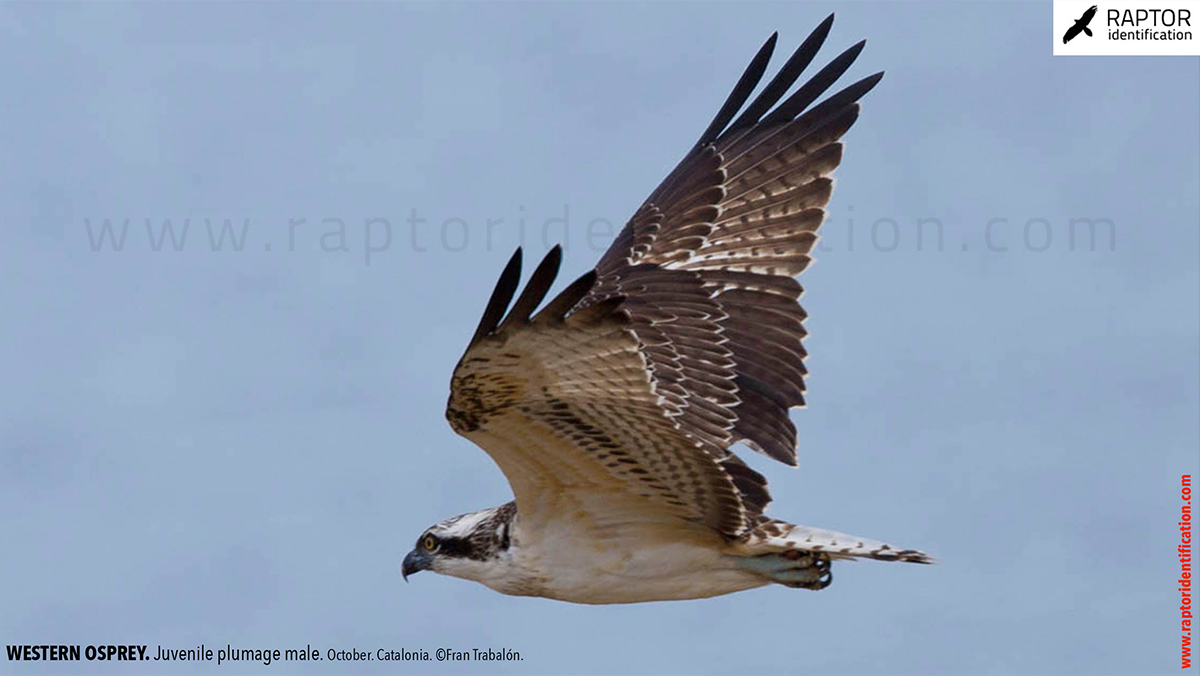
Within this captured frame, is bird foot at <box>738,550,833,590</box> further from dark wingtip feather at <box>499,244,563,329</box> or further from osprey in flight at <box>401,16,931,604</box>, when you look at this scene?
dark wingtip feather at <box>499,244,563,329</box>

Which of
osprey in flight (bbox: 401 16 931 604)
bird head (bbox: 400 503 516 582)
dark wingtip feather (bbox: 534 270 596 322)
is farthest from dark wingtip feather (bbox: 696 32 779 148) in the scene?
dark wingtip feather (bbox: 534 270 596 322)

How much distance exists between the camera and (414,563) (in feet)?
39.5

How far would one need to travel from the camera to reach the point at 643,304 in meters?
12.5

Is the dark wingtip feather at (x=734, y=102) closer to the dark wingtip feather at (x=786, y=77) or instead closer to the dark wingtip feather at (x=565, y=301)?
the dark wingtip feather at (x=786, y=77)

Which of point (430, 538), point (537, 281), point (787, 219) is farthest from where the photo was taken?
point (787, 219)

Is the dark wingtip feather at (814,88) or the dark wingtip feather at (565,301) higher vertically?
the dark wingtip feather at (814,88)

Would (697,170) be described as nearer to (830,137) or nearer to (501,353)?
(830,137)

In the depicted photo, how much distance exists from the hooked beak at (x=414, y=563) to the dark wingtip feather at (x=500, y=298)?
2.90 m

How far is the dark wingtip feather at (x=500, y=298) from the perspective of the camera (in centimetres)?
892

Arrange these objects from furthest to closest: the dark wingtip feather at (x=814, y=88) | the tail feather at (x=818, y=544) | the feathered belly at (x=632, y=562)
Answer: the dark wingtip feather at (x=814, y=88) < the feathered belly at (x=632, y=562) < the tail feather at (x=818, y=544)

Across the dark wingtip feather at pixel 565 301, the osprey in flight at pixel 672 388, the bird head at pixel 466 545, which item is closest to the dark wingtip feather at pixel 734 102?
the osprey in flight at pixel 672 388

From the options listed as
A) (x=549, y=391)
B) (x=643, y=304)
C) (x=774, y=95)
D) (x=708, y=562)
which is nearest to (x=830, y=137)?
(x=774, y=95)

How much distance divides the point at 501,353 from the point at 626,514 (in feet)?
6.63

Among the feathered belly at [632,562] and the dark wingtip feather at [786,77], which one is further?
the dark wingtip feather at [786,77]
